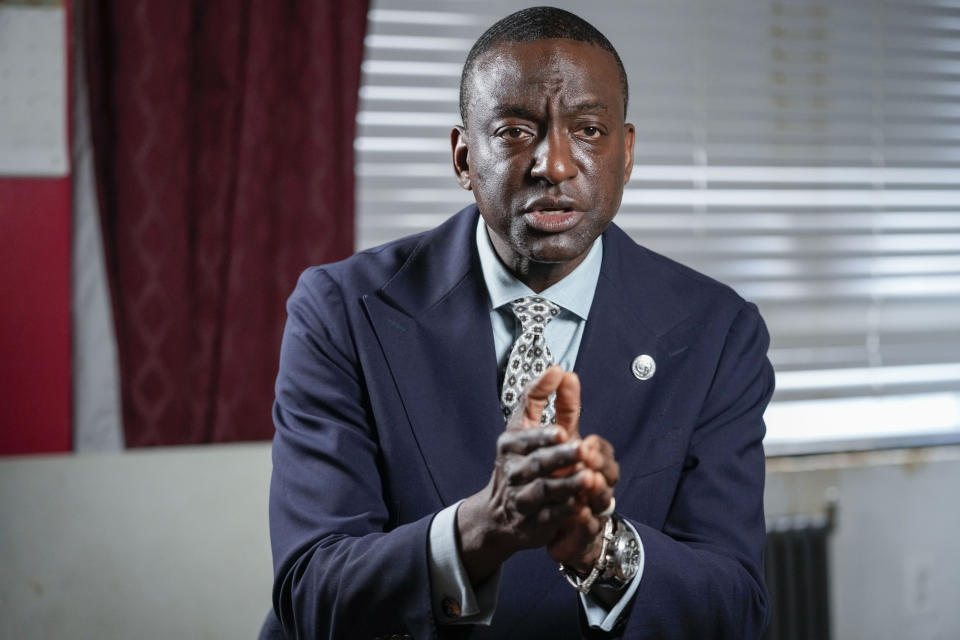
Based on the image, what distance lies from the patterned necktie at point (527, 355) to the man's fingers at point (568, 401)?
1.08 ft

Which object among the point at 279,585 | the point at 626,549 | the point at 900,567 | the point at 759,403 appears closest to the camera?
the point at 626,549

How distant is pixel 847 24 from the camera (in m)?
3.04

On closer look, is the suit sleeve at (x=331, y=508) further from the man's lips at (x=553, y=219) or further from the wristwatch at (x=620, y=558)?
the man's lips at (x=553, y=219)

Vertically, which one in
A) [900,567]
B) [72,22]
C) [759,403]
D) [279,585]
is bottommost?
[900,567]

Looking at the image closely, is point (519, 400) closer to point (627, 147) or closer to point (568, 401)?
point (568, 401)

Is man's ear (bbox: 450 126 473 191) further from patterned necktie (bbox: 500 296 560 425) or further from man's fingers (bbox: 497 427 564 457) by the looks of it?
man's fingers (bbox: 497 427 564 457)

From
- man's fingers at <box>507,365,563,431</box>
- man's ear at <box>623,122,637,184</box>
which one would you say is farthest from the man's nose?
man's fingers at <box>507,365,563,431</box>

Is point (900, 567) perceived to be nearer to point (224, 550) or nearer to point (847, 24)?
point (847, 24)

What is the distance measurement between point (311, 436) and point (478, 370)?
0.26 meters

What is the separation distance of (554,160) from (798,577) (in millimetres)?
1978

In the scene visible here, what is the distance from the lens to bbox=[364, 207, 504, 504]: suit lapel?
1.34m

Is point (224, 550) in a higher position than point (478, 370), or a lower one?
lower

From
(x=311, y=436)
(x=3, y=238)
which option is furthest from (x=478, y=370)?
(x=3, y=238)

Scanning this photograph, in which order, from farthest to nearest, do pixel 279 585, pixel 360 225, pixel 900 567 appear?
pixel 900 567
pixel 360 225
pixel 279 585
